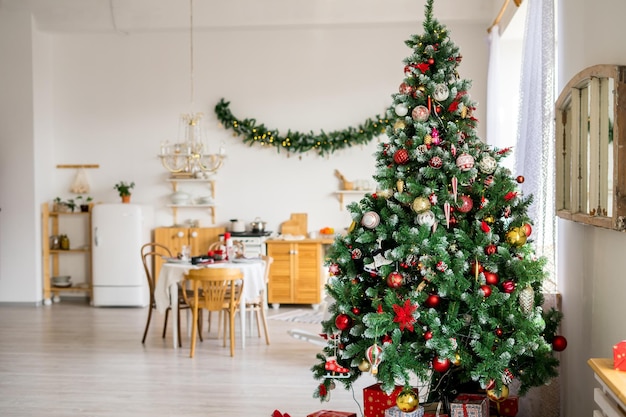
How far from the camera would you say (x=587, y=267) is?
4184 millimetres

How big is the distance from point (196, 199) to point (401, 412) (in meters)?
6.32

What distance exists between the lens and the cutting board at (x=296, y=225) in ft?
32.6

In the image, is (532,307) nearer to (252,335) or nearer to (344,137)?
(252,335)

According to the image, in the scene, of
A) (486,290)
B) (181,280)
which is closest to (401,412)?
(486,290)

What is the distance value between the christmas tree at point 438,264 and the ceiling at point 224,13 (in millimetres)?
5185

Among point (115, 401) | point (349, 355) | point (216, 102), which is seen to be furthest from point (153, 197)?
point (349, 355)

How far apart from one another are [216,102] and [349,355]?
6305mm

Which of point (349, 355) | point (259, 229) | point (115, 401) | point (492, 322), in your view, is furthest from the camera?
point (259, 229)

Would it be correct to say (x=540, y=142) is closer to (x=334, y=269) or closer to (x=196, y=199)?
(x=334, y=269)

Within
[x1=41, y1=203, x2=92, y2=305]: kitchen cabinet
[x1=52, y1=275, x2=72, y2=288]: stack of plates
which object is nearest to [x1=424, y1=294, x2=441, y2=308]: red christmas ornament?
[x1=41, y1=203, x2=92, y2=305]: kitchen cabinet

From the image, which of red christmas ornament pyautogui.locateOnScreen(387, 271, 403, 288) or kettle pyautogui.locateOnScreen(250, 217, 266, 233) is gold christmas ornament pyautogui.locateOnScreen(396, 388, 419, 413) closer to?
red christmas ornament pyautogui.locateOnScreen(387, 271, 403, 288)

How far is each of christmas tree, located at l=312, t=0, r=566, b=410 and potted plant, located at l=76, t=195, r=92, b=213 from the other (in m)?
6.41

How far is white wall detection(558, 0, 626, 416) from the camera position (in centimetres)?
362

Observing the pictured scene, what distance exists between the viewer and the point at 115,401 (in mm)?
5516
